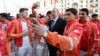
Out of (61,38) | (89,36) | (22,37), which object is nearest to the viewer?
(61,38)

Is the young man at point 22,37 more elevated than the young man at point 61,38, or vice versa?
the young man at point 61,38

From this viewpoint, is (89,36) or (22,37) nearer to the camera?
(89,36)

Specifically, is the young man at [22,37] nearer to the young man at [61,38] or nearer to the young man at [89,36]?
the young man at [89,36]

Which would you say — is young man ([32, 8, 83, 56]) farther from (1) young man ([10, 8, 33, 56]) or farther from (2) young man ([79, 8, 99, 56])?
(1) young man ([10, 8, 33, 56])

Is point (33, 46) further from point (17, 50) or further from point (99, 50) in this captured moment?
point (99, 50)

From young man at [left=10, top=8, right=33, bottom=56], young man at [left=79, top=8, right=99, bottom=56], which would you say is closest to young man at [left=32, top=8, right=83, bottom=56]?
young man at [left=79, top=8, right=99, bottom=56]

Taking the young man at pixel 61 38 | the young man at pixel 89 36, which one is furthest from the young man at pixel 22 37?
the young man at pixel 61 38

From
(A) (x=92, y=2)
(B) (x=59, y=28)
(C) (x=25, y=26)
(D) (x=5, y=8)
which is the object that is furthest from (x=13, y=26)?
(D) (x=5, y=8)

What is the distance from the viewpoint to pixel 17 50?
6.24 metres

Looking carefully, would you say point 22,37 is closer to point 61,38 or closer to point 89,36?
point 89,36

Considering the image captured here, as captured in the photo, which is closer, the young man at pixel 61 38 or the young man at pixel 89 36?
the young man at pixel 61 38

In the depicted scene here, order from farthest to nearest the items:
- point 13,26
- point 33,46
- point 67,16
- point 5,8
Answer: point 5,8
point 33,46
point 13,26
point 67,16

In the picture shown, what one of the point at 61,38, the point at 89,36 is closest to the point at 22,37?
the point at 89,36

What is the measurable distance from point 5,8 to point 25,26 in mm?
8745
